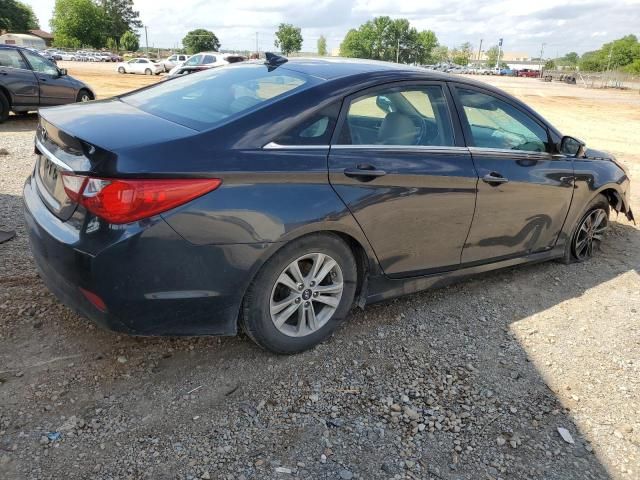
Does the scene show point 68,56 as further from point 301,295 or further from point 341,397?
point 341,397

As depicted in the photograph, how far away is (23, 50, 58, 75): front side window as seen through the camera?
10.9 metres

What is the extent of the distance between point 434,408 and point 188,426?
1.25 meters

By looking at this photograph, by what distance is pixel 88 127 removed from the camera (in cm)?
267

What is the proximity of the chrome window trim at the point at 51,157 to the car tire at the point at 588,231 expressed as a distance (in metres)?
3.93

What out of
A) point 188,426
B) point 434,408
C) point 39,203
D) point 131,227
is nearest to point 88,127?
point 39,203

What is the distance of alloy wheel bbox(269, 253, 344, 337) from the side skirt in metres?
0.28

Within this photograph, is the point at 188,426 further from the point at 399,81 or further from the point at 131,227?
the point at 399,81

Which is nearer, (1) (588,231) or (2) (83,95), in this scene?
(1) (588,231)

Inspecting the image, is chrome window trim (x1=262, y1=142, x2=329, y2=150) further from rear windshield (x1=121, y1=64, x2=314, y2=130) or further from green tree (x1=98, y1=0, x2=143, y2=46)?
green tree (x1=98, y1=0, x2=143, y2=46)

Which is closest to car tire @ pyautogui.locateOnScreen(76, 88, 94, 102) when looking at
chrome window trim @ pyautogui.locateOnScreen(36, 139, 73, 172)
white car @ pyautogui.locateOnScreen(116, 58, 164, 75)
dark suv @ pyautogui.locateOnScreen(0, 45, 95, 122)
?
dark suv @ pyautogui.locateOnScreen(0, 45, 95, 122)

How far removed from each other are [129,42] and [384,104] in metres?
113

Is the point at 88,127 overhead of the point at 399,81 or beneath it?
beneath

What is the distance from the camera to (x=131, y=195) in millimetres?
2322

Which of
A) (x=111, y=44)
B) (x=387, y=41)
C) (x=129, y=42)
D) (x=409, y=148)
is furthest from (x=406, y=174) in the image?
(x=387, y=41)
